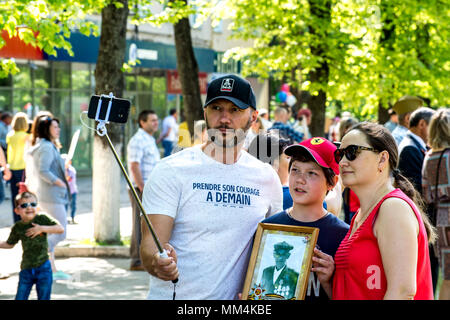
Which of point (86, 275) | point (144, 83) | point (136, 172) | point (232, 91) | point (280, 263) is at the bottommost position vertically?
point (86, 275)

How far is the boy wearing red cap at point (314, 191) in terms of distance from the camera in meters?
3.52

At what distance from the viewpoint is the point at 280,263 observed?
3.38 metres

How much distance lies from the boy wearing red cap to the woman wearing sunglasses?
13cm

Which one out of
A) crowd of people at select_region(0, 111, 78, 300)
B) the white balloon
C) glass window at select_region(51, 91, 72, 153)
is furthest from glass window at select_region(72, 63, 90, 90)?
crowd of people at select_region(0, 111, 78, 300)

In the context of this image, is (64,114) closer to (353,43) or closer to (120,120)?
(353,43)

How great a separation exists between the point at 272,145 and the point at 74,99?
68.5 ft

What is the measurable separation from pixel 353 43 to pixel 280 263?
1319cm

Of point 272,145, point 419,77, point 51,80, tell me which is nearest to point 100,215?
point 272,145

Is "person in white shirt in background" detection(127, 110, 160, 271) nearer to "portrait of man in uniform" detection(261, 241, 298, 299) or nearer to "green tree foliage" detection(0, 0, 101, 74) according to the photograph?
"green tree foliage" detection(0, 0, 101, 74)

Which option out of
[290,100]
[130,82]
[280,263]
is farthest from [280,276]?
[130,82]

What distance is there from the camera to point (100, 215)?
11.4m

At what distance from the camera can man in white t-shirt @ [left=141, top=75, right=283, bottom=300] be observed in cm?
357

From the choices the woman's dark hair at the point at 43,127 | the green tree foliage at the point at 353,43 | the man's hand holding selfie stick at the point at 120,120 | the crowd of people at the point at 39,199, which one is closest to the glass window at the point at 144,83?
the green tree foliage at the point at 353,43
